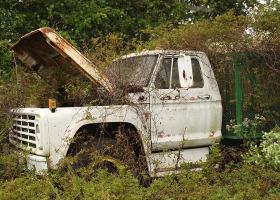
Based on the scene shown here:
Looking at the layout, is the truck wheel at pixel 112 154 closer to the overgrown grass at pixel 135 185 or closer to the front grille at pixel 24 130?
the overgrown grass at pixel 135 185

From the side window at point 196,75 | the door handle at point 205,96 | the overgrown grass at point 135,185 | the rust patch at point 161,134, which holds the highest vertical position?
the side window at point 196,75

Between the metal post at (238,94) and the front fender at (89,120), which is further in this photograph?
the metal post at (238,94)

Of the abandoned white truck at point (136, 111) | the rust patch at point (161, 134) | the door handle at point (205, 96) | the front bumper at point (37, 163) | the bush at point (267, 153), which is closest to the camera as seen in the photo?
the front bumper at point (37, 163)

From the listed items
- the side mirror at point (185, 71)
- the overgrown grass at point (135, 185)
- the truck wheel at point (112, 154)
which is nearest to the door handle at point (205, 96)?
the side mirror at point (185, 71)

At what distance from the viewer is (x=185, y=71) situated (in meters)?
7.16

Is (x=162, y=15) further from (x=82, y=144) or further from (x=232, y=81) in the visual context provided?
(x=82, y=144)

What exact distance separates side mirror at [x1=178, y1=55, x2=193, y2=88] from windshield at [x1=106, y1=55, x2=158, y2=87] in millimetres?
365

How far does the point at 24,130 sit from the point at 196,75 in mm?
2567

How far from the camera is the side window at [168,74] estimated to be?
280 inches

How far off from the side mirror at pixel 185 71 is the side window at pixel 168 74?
7 centimetres

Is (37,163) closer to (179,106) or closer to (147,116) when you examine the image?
(147,116)

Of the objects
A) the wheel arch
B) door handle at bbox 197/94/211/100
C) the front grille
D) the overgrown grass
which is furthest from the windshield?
the overgrown grass

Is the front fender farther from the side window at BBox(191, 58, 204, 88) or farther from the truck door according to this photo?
the side window at BBox(191, 58, 204, 88)

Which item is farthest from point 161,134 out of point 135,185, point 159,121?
point 135,185
